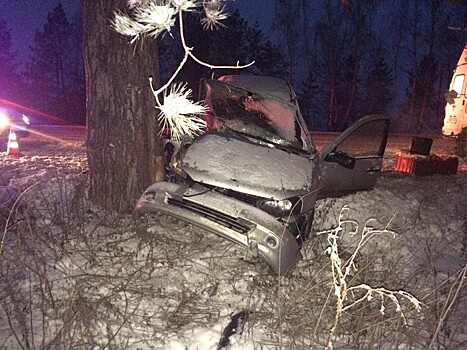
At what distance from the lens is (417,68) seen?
3381cm

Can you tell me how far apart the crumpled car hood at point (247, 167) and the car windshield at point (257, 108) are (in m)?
0.41

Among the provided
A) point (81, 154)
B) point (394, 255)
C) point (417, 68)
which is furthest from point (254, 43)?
point (394, 255)

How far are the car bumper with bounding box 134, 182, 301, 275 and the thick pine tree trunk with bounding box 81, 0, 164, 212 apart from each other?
116 centimetres

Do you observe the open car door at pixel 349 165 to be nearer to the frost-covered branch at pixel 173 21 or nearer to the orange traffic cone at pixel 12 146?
the frost-covered branch at pixel 173 21

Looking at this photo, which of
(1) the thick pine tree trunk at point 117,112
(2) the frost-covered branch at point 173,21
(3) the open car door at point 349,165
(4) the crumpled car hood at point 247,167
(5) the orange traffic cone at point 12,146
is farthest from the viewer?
(5) the orange traffic cone at point 12,146

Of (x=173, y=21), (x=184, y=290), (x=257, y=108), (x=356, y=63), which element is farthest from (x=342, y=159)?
(x=356, y=63)

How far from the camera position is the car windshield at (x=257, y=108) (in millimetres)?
5418

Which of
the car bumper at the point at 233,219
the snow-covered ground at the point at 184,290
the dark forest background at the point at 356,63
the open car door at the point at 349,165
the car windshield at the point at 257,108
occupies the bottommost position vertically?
the snow-covered ground at the point at 184,290

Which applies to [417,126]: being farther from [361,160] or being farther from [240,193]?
[240,193]

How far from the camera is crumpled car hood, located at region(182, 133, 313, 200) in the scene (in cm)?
441

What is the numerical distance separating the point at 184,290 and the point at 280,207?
4.43 feet

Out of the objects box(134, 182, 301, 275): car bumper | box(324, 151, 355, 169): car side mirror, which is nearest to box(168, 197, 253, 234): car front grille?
box(134, 182, 301, 275): car bumper

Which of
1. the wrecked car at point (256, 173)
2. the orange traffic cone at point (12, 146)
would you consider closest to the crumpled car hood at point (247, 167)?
the wrecked car at point (256, 173)

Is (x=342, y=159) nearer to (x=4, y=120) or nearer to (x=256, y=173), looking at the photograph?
(x=256, y=173)
